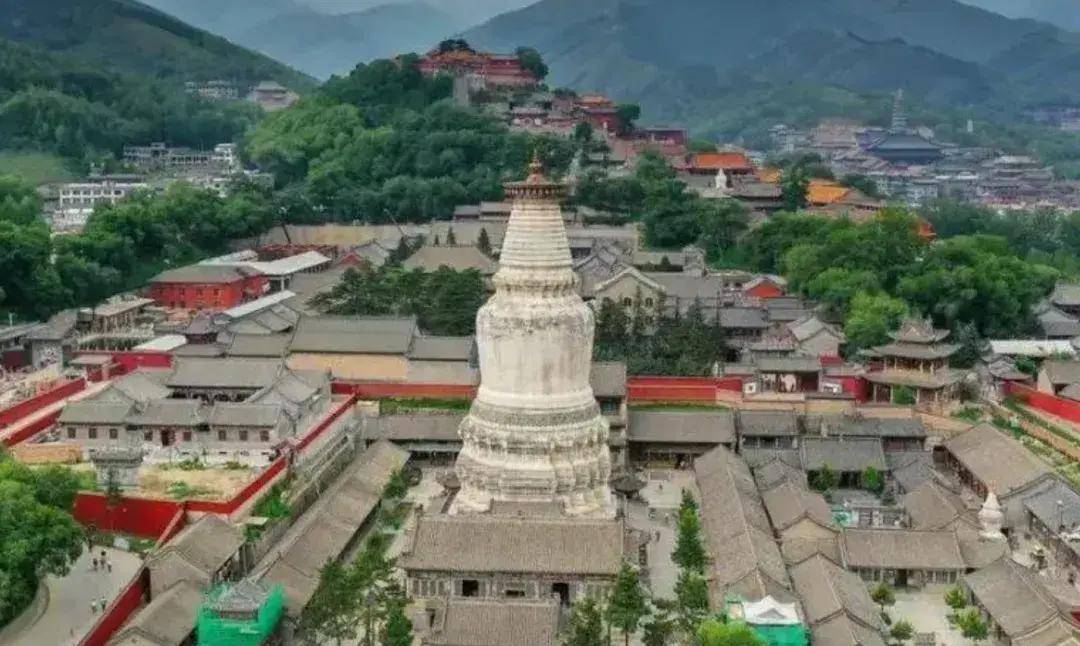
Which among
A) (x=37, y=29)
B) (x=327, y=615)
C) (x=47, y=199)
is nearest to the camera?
(x=327, y=615)

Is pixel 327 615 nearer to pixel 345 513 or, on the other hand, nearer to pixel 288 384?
pixel 345 513

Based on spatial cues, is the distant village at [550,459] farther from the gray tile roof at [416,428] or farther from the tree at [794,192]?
the tree at [794,192]

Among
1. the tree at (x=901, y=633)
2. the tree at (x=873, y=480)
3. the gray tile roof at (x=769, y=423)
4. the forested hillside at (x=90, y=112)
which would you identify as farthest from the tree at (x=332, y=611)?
the forested hillside at (x=90, y=112)

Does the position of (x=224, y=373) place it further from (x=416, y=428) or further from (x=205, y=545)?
(x=205, y=545)

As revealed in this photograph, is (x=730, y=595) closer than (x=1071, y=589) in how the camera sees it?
Yes

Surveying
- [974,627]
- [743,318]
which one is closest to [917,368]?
[743,318]

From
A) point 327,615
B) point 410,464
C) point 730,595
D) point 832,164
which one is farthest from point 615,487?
point 832,164
